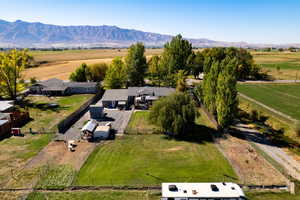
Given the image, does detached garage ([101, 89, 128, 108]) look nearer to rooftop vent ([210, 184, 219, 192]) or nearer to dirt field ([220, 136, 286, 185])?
dirt field ([220, 136, 286, 185])

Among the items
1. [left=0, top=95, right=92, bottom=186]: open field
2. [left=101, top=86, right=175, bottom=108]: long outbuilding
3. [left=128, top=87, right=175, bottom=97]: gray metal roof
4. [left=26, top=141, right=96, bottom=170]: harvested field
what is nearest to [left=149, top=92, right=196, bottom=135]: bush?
[left=26, top=141, right=96, bottom=170]: harvested field

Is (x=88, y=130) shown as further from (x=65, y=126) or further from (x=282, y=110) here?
(x=282, y=110)

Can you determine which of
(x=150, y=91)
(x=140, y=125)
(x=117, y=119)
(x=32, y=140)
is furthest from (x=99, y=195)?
(x=150, y=91)

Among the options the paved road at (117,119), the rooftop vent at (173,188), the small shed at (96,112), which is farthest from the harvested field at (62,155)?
the rooftop vent at (173,188)

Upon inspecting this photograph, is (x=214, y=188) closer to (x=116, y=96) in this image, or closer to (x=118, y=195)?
(x=118, y=195)

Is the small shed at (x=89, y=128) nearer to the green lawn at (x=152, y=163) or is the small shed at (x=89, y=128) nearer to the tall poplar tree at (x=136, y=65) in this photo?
the green lawn at (x=152, y=163)

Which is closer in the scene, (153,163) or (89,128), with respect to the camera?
(153,163)
